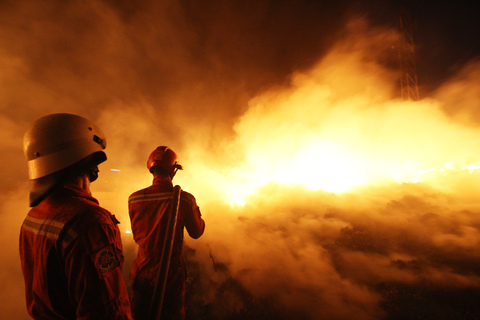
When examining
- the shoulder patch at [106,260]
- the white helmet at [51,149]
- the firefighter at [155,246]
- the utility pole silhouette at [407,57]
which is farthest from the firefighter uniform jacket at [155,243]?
the utility pole silhouette at [407,57]

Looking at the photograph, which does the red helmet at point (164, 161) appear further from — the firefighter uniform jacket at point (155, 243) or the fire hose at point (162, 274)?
the fire hose at point (162, 274)

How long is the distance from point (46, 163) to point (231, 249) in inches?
183

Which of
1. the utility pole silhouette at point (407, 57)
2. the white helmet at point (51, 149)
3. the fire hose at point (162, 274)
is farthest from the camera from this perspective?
the utility pole silhouette at point (407, 57)

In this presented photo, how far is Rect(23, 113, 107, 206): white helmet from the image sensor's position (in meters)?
1.34

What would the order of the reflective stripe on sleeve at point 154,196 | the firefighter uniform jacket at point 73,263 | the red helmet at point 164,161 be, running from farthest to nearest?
the red helmet at point 164,161 < the reflective stripe on sleeve at point 154,196 < the firefighter uniform jacket at point 73,263

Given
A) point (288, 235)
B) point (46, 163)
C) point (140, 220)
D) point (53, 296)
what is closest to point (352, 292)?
point (288, 235)

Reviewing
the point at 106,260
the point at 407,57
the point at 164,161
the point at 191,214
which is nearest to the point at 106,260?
the point at 106,260

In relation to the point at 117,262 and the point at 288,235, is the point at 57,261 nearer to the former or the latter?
the point at 117,262

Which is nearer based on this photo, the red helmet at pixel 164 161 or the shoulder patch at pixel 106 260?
the shoulder patch at pixel 106 260

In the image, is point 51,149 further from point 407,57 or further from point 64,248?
point 407,57

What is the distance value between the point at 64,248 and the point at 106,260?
0.77 ft

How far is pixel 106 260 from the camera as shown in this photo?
1.14m

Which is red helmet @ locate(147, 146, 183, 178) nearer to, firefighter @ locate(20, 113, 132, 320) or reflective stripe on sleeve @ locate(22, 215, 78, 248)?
firefighter @ locate(20, 113, 132, 320)

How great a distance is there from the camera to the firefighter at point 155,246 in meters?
2.37
